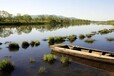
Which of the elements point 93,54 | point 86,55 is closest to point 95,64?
point 93,54

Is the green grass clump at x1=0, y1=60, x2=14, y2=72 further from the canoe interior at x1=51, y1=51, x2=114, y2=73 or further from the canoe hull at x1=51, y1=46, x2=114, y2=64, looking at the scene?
the canoe hull at x1=51, y1=46, x2=114, y2=64

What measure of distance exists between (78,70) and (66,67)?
161cm

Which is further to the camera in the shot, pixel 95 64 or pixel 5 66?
pixel 95 64

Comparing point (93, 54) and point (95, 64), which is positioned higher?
point (93, 54)

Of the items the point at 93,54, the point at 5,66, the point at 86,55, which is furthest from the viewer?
the point at 86,55

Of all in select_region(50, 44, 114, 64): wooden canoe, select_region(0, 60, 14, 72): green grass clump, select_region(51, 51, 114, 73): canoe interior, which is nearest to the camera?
select_region(0, 60, 14, 72): green grass clump

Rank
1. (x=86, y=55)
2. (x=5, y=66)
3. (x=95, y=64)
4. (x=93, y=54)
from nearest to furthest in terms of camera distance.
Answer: (x=5, y=66), (x=95, y=64), (x=93, y=54), (x=86, y=55)

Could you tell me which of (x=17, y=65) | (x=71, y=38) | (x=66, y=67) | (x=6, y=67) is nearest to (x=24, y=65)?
(x=17, y=65)

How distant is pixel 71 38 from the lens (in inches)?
1754

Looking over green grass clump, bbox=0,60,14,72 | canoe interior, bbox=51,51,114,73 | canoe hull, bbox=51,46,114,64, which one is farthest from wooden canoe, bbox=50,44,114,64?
green grass clump, bbox=0,60,14,72

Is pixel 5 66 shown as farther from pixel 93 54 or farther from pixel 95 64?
pixel 93 54

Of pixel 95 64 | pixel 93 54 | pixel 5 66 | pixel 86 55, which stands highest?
pixel 93 54

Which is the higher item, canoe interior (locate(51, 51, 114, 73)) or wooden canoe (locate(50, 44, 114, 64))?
wooden canoe (locate(50, 44, 114, 64))

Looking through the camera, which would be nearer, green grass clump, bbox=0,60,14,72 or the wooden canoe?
green grass clump, bbox=0,60,14,72
